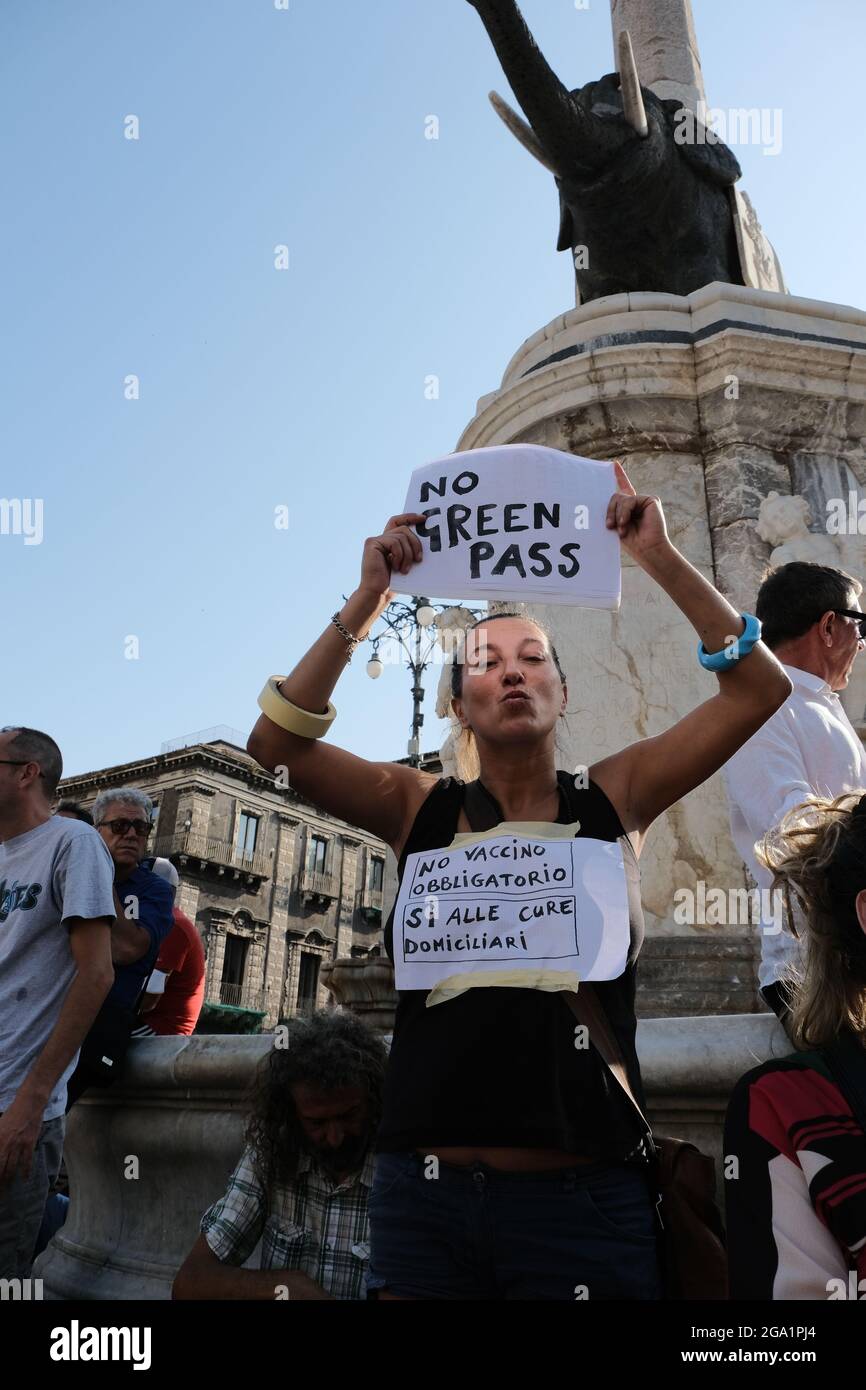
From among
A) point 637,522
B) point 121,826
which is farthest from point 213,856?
point 637,522

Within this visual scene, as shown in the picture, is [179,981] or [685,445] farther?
[685,445]

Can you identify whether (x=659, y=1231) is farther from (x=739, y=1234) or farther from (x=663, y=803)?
(x=663, y=803)

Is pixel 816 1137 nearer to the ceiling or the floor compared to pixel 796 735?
nearer to the floor

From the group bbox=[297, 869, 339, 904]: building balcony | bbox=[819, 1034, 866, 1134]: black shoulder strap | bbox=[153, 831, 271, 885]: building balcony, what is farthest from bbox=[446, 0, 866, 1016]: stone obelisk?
bbox=[297, 869, 339, 904]: building balcony

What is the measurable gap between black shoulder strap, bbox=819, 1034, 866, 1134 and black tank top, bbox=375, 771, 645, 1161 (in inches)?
11.4

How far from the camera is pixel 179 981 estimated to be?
375 centimetres

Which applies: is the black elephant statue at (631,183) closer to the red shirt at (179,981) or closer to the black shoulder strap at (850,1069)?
the red shirt at (179,981)

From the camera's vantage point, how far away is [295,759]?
1.98 m

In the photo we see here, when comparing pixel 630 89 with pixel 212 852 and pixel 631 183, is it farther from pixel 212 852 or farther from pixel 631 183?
pixel 212 852

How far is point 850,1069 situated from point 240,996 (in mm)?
38464

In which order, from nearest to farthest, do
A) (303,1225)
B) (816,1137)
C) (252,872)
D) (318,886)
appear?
(816,1137), (303,1225), (252,872), (318,886)

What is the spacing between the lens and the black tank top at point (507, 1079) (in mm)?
1523
